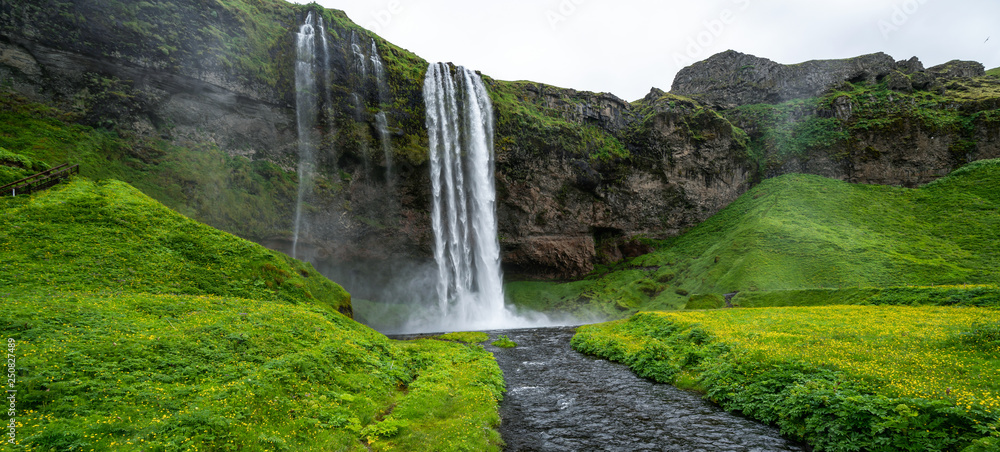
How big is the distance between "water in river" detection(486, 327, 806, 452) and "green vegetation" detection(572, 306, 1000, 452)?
104 cm

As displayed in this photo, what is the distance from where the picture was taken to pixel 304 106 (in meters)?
52.0

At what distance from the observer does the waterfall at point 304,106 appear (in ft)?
170

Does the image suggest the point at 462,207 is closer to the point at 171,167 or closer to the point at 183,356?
the point at 171,167

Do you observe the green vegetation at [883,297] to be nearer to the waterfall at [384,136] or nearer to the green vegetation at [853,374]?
the green vegetation at [853,374]

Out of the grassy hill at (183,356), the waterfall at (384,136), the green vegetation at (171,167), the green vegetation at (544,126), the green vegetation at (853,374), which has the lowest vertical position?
the green vegetation at (853,374)

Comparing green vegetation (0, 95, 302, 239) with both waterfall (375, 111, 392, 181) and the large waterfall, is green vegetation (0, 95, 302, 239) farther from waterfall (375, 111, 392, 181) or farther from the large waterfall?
waterfall (375, 111, 392, 181)

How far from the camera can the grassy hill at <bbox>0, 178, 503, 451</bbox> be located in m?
8.48

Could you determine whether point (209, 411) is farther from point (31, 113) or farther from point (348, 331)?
point (31, 113)

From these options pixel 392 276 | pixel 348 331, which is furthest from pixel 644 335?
pixel 392 276

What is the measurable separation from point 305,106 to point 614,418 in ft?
173

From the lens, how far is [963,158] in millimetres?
74188

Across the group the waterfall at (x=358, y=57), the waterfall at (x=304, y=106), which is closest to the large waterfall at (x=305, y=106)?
the waterfall at (x=304, y=106)

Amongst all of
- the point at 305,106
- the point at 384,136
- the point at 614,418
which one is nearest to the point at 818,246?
the point at 614,418

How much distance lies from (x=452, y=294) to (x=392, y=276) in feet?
38.7
